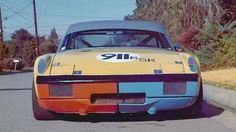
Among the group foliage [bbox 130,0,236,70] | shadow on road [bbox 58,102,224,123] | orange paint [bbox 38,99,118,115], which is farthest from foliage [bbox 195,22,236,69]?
orange paint [bbox 38,99,118,115]

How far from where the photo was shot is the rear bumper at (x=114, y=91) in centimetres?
714

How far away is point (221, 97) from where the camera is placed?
1148 centimetres

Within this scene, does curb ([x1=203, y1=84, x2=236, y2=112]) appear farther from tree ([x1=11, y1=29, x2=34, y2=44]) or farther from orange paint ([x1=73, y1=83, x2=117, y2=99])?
tree ([x1=11, y1=29, x2=34, y2=44])

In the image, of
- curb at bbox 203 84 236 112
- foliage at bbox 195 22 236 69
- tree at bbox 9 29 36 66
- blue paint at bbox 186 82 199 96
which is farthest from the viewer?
tree at bbox 9 29 36 66

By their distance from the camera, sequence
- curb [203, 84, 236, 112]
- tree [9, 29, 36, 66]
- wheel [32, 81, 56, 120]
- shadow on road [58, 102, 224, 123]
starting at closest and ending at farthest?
wheel [32, 81, 56, 120]
shadow on road [58, 102, 224, 123]
curb [203, 84, 236, 112]
tree [9, 29, 36, 66]

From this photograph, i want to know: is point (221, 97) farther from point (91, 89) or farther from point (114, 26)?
point (91, 89)

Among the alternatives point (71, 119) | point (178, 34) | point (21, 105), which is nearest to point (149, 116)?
point (71, 119)

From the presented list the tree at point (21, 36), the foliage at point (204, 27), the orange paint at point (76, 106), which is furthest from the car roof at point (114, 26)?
the tree at point (21, 36)

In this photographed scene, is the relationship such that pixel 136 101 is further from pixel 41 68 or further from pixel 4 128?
pixel 4 128

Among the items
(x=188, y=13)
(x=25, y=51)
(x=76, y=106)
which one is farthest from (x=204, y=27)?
(x=25, y=51)

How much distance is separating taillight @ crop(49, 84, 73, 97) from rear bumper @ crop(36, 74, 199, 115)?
4 centimetres

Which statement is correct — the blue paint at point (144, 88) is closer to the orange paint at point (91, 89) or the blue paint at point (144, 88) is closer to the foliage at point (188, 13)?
the orange paint at point (91, 89)

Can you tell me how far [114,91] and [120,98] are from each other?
132 millimetres

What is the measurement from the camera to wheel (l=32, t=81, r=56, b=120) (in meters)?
7.63
